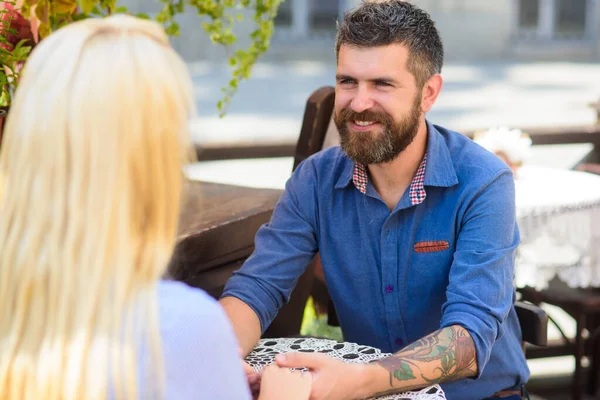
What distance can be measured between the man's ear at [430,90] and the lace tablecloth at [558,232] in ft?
3.70

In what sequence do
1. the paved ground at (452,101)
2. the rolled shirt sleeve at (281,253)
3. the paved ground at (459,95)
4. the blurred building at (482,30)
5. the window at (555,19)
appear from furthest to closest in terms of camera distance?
1. the window at (555,19)
2. the blurred building at (482,30)
3. the paved ground at (459,95)
4. the paved ground at (452,101)
5. the rolled shirt sleeve at (281,253)

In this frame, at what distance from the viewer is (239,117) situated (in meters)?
12.2

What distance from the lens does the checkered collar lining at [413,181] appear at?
2.04m

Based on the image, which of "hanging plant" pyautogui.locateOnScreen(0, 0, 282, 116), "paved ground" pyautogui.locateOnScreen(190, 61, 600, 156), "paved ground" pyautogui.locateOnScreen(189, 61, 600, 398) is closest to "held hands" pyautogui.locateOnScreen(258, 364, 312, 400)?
"hanging plant" pyautogui.locateOnScreen(0, 0, 282, 116)

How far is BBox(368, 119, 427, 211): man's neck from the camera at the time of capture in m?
2.12

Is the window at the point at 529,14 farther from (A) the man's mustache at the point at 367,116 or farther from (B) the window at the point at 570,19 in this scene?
(A) the man's mustache at the point at 367,116

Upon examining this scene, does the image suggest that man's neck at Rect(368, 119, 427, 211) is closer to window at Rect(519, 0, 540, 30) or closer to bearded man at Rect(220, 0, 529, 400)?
bearded man at Rect(220, 0, 529, 400)

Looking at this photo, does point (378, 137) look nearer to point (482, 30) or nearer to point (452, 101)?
point (452, 101)

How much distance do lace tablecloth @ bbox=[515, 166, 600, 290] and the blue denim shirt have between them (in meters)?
1.18

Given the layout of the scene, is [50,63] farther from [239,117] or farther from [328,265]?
[239,117]

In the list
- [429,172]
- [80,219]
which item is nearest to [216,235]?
[429,172]

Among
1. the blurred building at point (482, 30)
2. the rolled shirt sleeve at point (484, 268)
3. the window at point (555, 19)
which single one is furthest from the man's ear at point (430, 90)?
the window at point (555, 19)

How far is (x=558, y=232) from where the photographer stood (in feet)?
10.7

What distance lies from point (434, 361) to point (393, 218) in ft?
1.39
